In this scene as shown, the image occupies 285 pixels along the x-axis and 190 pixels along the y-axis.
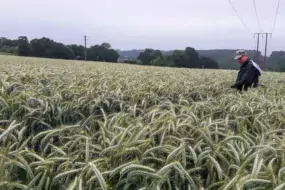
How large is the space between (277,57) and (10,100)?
273 feet

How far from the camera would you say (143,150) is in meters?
1.90

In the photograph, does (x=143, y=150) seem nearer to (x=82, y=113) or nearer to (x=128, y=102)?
(x=82, y=113)

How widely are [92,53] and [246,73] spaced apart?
2373 inches

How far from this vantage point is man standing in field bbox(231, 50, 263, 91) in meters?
7.62

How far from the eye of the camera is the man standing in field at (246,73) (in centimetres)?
762

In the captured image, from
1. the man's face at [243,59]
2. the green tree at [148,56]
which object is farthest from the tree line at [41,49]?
the man's face at [243,59]

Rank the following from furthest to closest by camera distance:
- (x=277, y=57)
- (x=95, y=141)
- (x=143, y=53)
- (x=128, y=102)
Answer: (x=277, y=57) < (x=143, y=53) < (x=128, y=102) < (x=95, y=141)

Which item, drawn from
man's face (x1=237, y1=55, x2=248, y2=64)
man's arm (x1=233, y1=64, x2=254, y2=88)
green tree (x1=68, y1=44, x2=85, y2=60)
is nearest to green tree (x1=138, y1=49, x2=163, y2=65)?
green tree (x1=68, y1=44, x2=85, y2=60)

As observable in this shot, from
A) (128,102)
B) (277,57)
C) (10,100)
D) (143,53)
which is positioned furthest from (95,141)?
(277,57)

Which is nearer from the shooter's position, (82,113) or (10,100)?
(10,100)

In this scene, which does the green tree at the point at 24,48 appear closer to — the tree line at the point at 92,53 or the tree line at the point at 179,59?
the tree line at the point at 92,53

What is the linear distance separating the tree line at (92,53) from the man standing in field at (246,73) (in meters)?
45.6

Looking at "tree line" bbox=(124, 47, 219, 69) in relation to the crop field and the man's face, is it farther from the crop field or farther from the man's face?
the crop field

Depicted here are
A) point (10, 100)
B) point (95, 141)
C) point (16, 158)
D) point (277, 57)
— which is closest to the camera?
point (16, 158)
